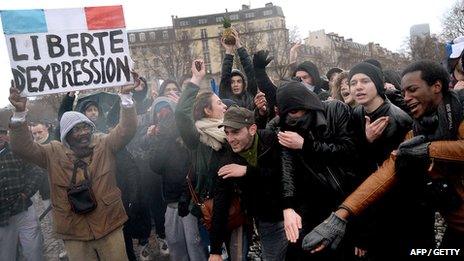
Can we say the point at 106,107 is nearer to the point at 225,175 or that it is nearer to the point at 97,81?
the point at 97,81

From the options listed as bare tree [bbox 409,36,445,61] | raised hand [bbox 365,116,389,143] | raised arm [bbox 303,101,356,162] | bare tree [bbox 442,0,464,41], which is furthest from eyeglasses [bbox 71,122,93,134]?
bare tree [bbox 442,0,464,41]

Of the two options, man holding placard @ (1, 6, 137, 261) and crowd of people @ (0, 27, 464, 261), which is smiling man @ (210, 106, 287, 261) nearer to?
crowd of people @ (0, 27, 464, 261)

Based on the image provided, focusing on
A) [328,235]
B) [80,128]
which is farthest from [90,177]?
[328,235]

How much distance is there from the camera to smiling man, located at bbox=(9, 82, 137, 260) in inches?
140

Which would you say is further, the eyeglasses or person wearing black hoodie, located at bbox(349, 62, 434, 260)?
the eyeglasses

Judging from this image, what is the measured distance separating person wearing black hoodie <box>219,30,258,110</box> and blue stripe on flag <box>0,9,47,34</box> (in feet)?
6.84

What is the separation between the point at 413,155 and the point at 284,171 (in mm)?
893

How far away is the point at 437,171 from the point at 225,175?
1.47 metres

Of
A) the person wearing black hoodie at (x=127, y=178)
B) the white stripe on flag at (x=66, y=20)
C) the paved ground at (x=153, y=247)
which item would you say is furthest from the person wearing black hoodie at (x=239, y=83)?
the paved ground at (x=153, y=247)

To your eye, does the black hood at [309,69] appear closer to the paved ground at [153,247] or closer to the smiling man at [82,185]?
the paved ground at [153,247]

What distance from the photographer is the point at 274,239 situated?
313cm

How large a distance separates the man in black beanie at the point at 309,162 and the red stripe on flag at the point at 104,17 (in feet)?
7.20

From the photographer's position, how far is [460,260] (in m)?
2.50

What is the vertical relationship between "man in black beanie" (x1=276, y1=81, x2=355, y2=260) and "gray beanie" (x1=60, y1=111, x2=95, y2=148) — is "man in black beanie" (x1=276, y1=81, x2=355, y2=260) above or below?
below
